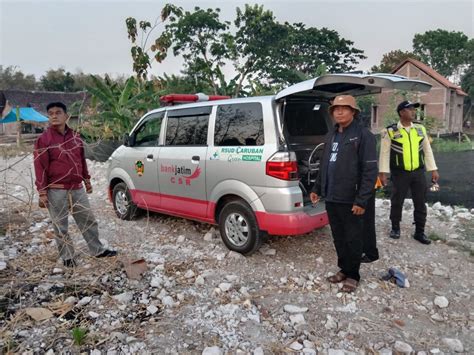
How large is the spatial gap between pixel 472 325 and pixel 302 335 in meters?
1.47

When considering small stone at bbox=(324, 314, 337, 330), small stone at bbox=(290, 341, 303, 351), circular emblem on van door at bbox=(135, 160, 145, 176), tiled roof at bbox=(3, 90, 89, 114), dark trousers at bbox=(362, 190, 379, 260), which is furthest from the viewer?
tiled roof at bbox=(3, 90, 89, 114)

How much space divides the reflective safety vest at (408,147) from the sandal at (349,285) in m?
1.78

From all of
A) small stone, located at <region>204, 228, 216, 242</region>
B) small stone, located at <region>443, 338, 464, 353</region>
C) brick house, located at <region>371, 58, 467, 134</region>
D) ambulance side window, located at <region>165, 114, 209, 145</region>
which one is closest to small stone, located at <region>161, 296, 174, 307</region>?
small stone, located at <region>204, 228, 216, 242</region>

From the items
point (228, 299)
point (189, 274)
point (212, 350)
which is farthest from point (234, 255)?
point (212, 350)

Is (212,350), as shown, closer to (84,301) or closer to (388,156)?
(84,301)

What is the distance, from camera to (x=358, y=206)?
3199 mm

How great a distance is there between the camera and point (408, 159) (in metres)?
4.42

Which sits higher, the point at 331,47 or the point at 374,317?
the point at 331,47

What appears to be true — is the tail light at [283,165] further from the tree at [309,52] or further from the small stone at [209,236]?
the tree at [309,52]

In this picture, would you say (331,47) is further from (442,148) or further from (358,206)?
(358,206)

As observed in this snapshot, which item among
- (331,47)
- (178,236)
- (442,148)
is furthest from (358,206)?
(331,47)

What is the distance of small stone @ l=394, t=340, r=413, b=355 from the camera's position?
265cm

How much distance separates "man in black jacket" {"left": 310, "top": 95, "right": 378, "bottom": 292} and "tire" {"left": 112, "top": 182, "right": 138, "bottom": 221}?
3321 mm

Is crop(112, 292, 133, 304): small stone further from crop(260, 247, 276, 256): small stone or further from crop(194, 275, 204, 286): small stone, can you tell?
crop(260, 247, 276, 256): small stone
